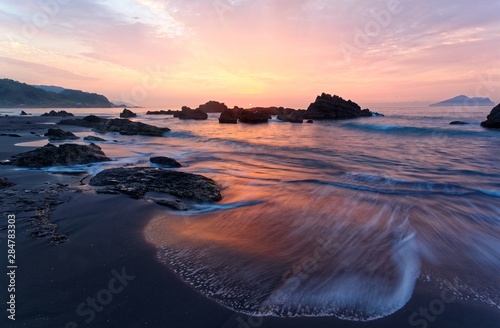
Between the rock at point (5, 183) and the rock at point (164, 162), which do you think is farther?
the rock at point (164, 162)

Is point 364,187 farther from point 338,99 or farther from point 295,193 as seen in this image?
point 338,99

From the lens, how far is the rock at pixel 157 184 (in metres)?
8.05

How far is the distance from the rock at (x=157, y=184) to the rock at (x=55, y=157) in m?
3.51

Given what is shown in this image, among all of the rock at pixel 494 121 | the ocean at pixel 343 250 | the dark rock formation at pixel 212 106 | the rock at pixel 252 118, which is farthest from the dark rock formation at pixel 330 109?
the ocean at pixel 343 250

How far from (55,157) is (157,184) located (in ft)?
20.1

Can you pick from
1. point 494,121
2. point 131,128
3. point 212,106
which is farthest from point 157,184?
point 212,106

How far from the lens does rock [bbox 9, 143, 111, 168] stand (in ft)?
35.9

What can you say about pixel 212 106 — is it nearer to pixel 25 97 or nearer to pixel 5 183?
pixel 25 97

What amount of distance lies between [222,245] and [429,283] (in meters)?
3.76

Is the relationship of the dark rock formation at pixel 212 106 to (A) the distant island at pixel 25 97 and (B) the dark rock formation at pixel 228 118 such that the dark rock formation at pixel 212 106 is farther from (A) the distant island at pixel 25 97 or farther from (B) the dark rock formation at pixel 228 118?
(A) the distant island at pixel 25 97

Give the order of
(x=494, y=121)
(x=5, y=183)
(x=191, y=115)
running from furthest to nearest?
A: (x=191, y=115) < (x=494, y=121) < (x=5, y=183)

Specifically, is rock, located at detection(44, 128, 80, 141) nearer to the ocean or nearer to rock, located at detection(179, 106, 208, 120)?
the ocean

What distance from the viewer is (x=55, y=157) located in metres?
11.3

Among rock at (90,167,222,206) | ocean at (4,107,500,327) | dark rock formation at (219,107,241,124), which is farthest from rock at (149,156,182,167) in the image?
dark rock formation at (219,107,241,124)
